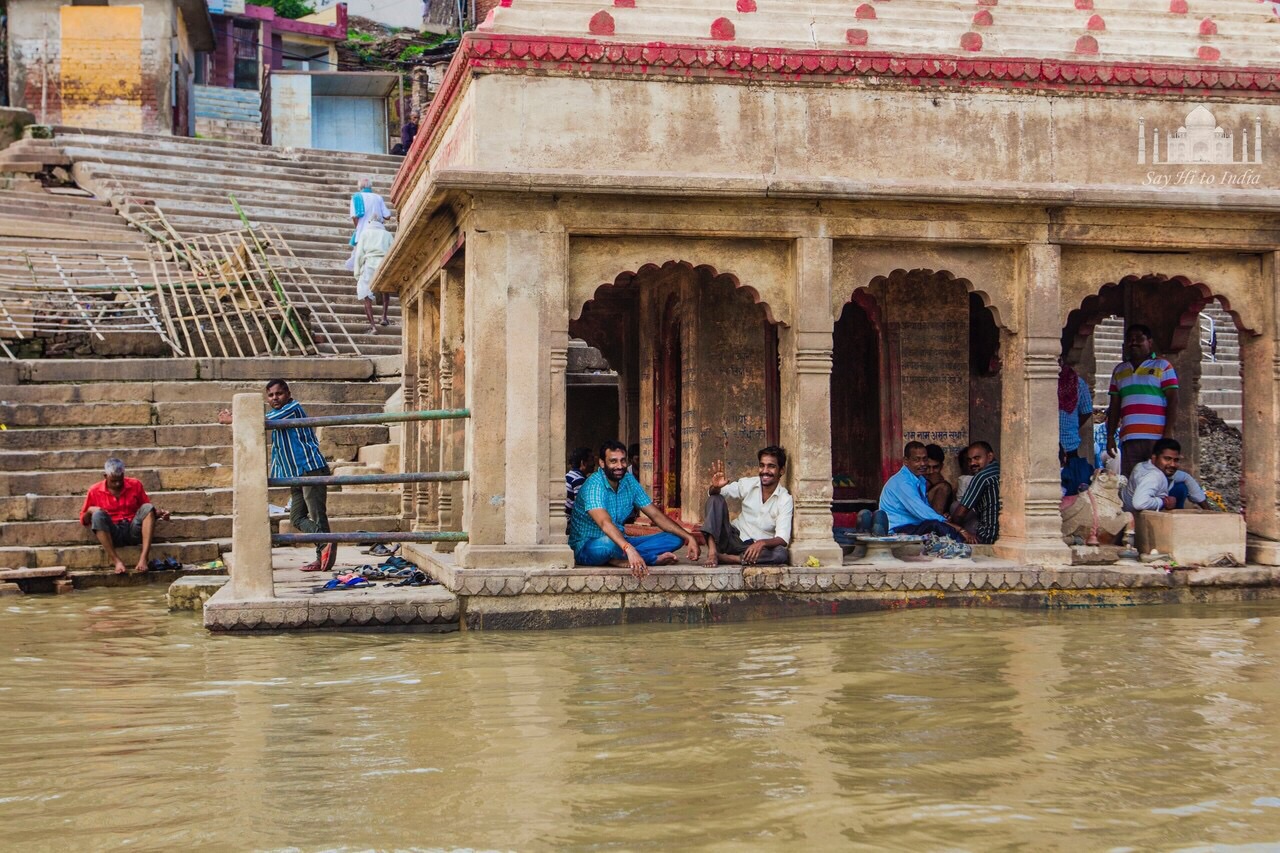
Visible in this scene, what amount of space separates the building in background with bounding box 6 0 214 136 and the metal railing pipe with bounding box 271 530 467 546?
66.2ft

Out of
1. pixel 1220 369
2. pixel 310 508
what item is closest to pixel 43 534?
pixel 310 508

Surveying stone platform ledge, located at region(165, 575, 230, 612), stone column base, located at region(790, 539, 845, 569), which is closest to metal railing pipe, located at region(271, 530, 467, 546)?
stone platform ledge, located at region(165, 575, 230, 612)

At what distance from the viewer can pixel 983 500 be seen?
10430 millimetres

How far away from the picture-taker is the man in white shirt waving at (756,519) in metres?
9.15

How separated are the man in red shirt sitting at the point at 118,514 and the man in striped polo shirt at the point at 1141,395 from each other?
795 cm

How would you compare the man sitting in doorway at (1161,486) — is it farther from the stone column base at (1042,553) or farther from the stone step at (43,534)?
the stone step at (43,534)


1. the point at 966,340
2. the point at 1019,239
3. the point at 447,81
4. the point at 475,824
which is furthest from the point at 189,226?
the point at 475,824

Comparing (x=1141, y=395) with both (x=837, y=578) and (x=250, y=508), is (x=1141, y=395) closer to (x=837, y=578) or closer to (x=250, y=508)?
(x=837, y=578)

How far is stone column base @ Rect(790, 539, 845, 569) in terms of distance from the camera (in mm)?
9125

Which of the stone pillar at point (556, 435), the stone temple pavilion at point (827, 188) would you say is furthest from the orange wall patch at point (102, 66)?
the stone pillar at point (556, 435)

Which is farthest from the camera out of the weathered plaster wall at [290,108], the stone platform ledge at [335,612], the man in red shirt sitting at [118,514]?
the weathered plaster wall at [290,108]

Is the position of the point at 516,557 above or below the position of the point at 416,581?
above

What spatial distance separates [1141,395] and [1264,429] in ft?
4.70

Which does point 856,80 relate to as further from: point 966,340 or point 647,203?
point 966,340
